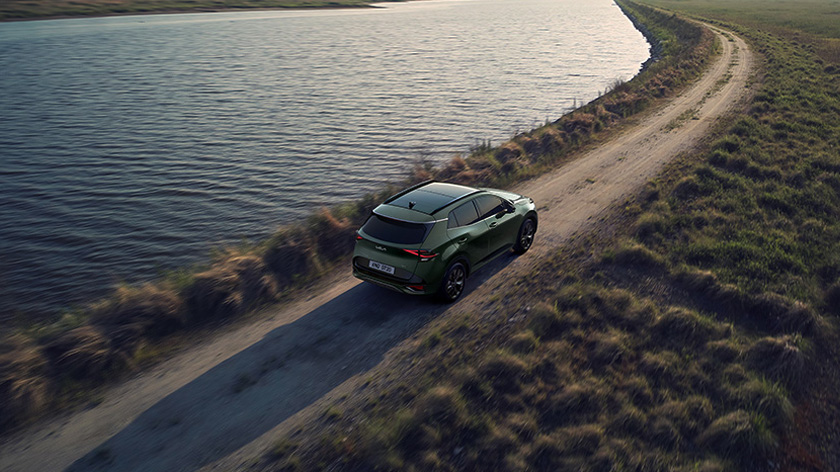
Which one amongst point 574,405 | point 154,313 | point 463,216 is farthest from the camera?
point 463,216

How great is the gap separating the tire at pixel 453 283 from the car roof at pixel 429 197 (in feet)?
3.54

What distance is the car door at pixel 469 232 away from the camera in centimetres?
993

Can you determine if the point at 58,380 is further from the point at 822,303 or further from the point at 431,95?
the point at 431,95

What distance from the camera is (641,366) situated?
7992 mm

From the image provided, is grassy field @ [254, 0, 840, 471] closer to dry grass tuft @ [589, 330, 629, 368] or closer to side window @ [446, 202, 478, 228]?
dry grass tuft @ [589, 330, 629, 368]

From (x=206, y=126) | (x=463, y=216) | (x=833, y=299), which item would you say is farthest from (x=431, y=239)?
(x=206, y=126)

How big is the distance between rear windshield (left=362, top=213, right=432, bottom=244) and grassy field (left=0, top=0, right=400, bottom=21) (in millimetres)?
73126

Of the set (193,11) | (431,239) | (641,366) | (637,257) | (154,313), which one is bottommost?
(637,257)

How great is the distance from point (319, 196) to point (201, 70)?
85.9 ft

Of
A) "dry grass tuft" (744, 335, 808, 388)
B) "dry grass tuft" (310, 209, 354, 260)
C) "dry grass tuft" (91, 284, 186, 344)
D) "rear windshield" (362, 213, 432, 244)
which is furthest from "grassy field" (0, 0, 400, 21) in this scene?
"dry grass tuft" (744, 335, 808, 388)

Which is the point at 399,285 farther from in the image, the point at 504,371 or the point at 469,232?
the point at 504,371

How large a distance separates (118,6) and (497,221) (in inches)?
3332

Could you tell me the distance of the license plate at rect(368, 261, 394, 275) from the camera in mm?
9484

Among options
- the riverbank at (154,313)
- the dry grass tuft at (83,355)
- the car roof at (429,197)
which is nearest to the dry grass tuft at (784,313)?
the car roof at (429,197)
